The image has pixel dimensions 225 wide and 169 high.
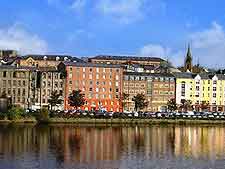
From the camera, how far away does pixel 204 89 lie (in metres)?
131

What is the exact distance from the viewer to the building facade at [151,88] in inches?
4833

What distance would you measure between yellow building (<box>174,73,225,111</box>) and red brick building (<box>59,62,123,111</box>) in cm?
1618

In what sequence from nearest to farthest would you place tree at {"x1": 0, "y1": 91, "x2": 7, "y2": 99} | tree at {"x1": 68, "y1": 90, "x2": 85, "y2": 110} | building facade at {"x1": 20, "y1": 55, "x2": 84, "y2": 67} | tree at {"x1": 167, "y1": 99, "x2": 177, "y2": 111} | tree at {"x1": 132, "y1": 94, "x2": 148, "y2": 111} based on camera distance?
tree at {"x1": 0, "y1": 91, "x2": 7, "y2": 99}
tree at {"x1": 68, "y1": 90, "x2": 85, "y2": 110}
tree at {"x1": 132, "y1": 94, "x2": 148, "y2": 111}
tree at {"x1": 167, "y1": 99, "x2": 177, "y2": 111}
building facade at {"x1": 20, "y1": 55, "x2": 84, "y2": 67}

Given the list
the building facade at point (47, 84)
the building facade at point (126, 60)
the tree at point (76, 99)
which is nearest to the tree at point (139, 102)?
the tree at point (76, 99)

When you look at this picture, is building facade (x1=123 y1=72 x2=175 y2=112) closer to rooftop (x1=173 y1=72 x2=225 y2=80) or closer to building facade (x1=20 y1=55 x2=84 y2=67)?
rooftop (x1=173 y1=72 x2=225 y2=80)

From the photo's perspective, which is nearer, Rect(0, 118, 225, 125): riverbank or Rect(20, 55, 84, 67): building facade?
Rect(0, 118, 225, 125): riverbank

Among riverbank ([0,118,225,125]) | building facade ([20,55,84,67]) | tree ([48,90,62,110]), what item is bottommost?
riverbank ([0,118,225,125])

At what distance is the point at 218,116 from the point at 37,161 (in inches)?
2730

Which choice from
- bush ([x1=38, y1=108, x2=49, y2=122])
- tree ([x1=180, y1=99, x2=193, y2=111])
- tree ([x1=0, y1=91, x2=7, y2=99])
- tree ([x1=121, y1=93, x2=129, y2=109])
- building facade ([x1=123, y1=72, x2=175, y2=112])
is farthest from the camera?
tree ([x1=180, y1=99, x2=193, y2=111])

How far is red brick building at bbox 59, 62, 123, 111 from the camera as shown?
4587 inches

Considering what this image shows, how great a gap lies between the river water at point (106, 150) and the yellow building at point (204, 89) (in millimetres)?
53307

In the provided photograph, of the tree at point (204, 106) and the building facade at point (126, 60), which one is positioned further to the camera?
the building facade at point (126, 60)

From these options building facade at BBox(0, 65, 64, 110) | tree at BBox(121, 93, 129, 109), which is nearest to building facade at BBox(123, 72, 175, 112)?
tree at BBox(121, 93, 129, 109)

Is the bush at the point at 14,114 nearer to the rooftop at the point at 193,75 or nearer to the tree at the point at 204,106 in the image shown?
the rooftop at the point at 193,75
